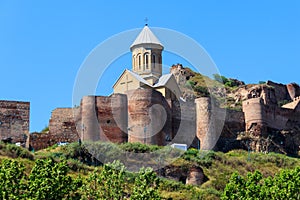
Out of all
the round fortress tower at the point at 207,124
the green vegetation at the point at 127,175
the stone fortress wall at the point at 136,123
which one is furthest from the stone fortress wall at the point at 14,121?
the round fortress tower at the point at 207,124

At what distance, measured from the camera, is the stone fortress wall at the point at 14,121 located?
1971 inches

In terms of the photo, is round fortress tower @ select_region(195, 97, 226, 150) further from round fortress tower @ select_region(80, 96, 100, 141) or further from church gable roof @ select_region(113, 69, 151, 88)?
round fortress tower @ select_region(80, 96, 100, 141)

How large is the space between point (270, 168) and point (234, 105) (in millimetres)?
19770

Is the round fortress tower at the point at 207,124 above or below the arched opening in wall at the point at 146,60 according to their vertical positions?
below

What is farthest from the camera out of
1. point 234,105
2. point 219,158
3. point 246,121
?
point 234,105

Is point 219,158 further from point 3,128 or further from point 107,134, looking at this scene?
point 3,128

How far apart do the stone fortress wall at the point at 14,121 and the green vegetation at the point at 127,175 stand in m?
1.98

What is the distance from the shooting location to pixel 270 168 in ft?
174

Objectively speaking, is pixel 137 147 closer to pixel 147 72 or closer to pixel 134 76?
pixel 134 76

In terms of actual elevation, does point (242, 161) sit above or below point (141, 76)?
below

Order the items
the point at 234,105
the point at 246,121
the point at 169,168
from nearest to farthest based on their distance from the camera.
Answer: the point at 169,168 → the point at 246,121 → the point at 234,105

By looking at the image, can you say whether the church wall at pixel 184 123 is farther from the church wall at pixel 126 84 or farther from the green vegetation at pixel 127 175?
the church wall at pixel 126 84

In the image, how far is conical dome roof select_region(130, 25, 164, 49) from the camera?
60338mm

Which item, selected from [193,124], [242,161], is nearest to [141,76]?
[193,124]
